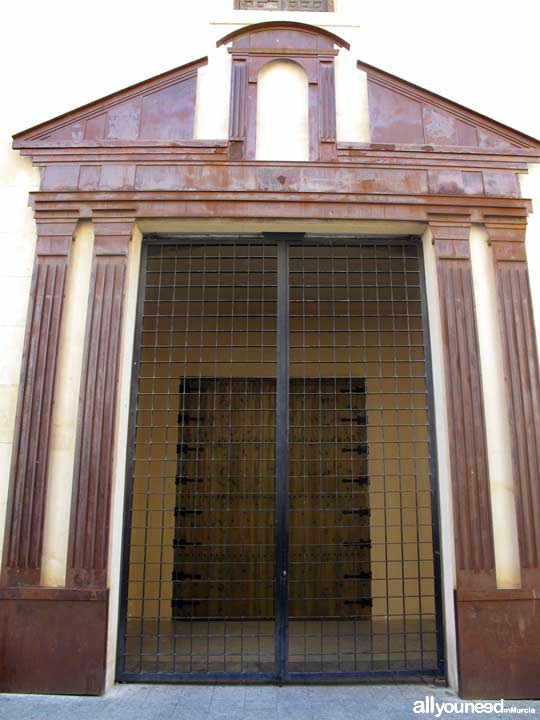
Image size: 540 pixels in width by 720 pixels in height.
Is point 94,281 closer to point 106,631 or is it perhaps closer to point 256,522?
point 106,631

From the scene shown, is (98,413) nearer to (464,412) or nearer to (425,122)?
(464,412)

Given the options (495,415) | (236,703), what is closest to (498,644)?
(495,415)

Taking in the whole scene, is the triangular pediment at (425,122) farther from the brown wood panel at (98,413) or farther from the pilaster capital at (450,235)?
the brown wood panel at (98,413)

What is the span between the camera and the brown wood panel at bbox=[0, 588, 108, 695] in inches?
156

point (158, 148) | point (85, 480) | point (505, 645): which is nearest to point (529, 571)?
point (505, 645)

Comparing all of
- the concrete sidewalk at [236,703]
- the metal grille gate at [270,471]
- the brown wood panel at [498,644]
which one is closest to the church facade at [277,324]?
the brown wood panel at [498,644]

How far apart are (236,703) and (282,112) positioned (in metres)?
4.73

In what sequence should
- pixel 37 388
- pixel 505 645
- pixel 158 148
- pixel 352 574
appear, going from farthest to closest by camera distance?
pixel 352 574, pixel 158 148, pixel 37 388, pixel 505 645

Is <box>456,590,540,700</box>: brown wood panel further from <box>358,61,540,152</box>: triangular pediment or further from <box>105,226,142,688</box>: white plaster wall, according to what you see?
<box>358,61,540,152</box>: triangular pediment

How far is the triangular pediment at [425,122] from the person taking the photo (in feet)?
16.1

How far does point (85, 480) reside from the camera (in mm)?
4254

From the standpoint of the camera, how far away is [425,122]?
498cm

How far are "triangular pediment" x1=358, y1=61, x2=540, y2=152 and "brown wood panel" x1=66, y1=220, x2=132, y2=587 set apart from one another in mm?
2423

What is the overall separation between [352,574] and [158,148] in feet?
17.6
